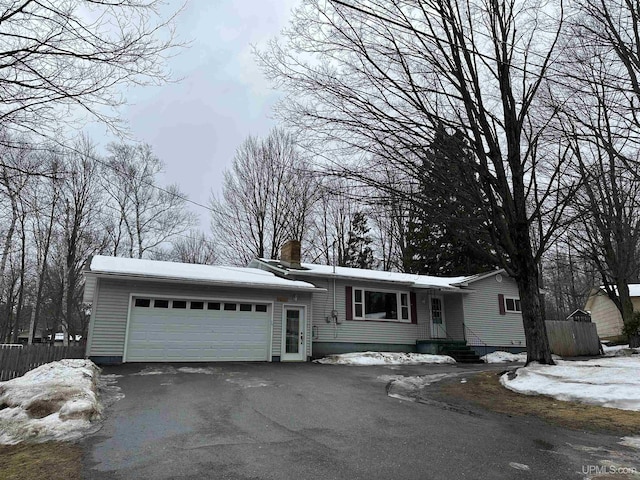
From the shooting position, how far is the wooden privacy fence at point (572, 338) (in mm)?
17625

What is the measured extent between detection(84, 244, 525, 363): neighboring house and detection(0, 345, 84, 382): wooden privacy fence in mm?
844

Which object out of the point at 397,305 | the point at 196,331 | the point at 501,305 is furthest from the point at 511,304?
the point at 196,331

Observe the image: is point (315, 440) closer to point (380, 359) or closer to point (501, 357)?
point (380, 359)

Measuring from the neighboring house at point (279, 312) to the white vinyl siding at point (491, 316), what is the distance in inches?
1.9

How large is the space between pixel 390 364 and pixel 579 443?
10.0m

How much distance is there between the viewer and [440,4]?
863 centimetres

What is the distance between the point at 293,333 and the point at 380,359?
3.30 meters

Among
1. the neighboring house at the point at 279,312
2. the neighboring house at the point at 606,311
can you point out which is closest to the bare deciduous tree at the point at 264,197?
the neighboring house at the point at 279,312

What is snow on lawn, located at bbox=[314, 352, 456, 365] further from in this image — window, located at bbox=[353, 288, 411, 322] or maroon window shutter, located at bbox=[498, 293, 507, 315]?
maroon window shutter, located at bbox=[498, 293, 507, 315]

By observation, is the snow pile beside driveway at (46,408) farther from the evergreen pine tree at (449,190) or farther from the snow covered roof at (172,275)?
the evergreen pine tree at (449,190)

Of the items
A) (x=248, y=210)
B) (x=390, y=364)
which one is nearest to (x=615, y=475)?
(x=390, y=364)

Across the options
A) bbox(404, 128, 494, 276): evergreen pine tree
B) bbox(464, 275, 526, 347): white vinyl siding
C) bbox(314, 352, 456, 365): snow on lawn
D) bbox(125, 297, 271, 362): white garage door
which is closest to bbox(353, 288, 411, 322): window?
bbox(314, 352, 456, 365): snow on lawn

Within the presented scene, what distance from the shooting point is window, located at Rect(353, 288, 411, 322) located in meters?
16.8

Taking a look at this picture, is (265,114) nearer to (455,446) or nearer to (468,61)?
(468,61)
